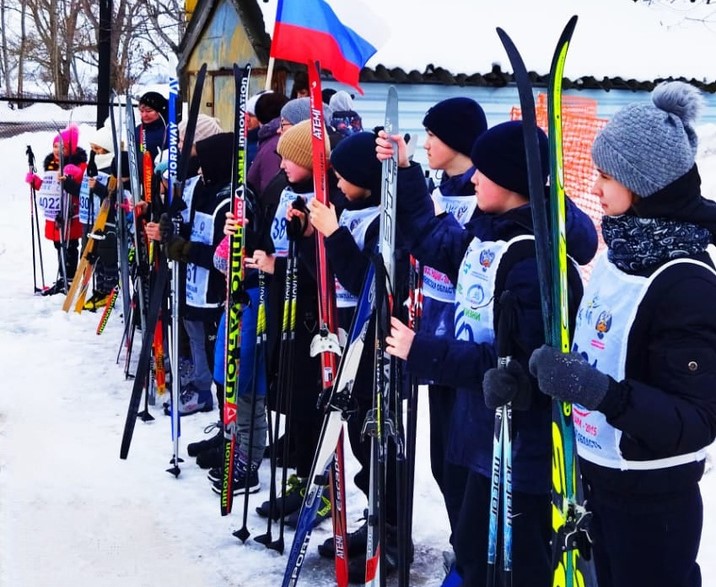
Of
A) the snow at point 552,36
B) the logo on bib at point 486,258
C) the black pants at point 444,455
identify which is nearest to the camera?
the logo on bib at point 486,258

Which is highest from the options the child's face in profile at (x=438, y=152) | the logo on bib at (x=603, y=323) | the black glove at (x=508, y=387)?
the child's face in profile at (x=438, y=152)

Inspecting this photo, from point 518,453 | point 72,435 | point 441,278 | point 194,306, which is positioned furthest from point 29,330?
point 518,453

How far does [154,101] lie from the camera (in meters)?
6.44

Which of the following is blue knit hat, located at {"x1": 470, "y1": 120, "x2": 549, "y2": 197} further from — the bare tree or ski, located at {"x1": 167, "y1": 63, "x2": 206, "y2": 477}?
the bare tree

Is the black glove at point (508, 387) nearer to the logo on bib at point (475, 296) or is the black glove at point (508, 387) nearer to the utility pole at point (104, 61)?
the logo on bib at point (475, 296)

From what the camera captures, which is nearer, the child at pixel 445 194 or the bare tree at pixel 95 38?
the child at pixel 445 194

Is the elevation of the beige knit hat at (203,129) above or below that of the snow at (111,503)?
above

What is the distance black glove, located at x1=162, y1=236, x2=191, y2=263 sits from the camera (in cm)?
457

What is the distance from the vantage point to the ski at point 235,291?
13.0ft

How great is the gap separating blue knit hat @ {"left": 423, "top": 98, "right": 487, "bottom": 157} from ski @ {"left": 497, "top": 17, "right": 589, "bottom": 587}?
A: 1.31 metres

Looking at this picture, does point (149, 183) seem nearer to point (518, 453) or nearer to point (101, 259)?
point (101, 259)

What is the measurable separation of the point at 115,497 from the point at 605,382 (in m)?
3.20

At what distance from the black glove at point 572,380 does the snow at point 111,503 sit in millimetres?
1940

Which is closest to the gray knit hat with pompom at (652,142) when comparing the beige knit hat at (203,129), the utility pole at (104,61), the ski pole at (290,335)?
the ski pole at (290,335)
